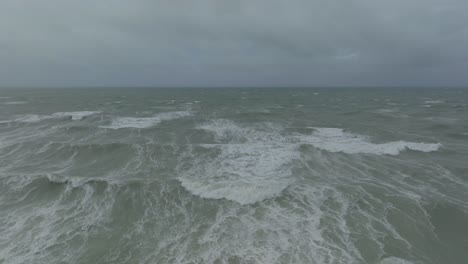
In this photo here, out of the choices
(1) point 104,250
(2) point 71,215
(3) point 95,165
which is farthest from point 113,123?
(1) point 104,250

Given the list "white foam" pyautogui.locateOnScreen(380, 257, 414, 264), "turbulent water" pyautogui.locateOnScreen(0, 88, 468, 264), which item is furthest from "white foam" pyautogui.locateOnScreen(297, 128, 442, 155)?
"white foam" pyautogui.locateOnScreen(380, 257, 414, 264)

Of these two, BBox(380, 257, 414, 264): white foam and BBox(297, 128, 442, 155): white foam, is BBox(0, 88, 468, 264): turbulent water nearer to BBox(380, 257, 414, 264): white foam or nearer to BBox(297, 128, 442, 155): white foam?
BBox(380, 257, 414, 264): white foam

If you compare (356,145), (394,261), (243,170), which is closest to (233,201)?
(243,170)

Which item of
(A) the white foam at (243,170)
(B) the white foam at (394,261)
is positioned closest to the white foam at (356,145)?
(A) the white foam at (243,170)

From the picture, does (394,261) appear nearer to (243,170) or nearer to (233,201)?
(233,201)

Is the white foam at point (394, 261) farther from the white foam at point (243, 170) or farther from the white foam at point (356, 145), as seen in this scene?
the white foam at point (356, 145)
